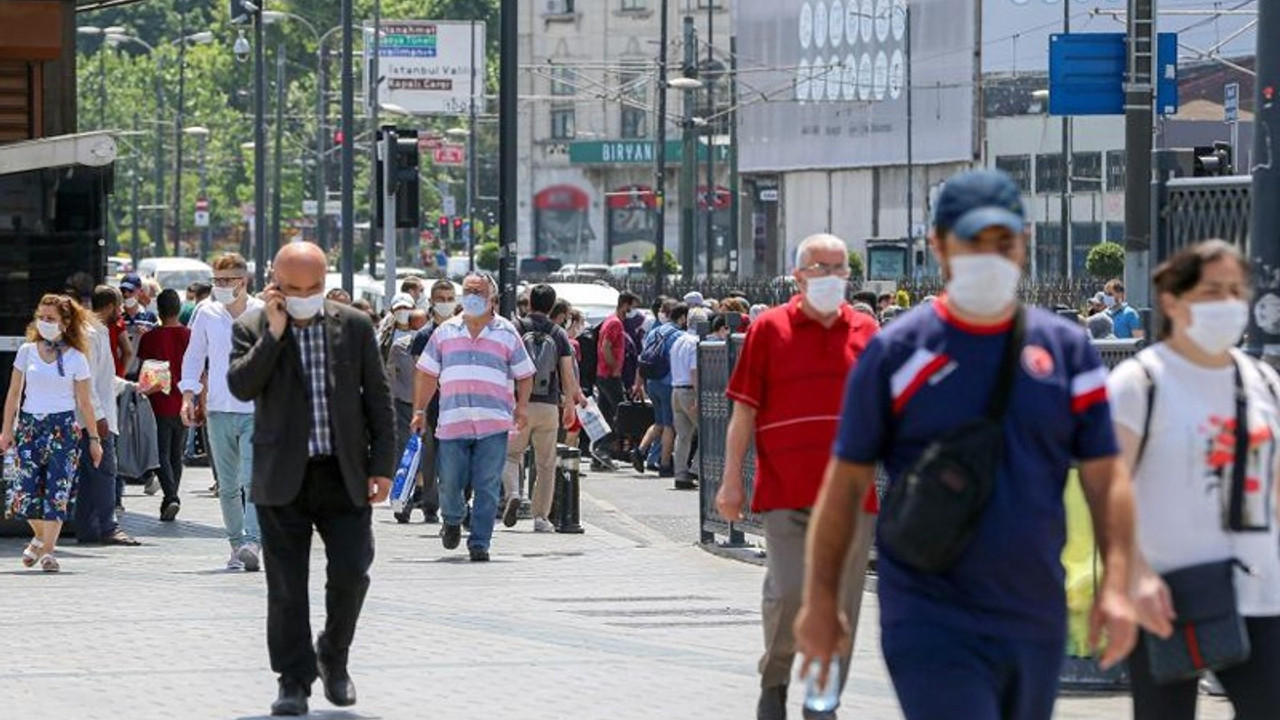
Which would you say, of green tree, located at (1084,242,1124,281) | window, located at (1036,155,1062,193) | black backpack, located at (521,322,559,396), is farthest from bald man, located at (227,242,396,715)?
window, located at (1036,155,1062,193)

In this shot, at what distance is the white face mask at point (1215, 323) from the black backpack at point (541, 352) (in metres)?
13.4

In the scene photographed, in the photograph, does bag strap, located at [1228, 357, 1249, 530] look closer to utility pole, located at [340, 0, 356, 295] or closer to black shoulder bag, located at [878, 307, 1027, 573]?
black shoulder bag, located at [878, 307, 1027, 573]

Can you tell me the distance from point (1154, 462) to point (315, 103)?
104769mm

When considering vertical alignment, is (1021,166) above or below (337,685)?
above

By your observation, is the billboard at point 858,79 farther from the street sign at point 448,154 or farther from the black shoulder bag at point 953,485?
the black shoulder bag at point 953,485

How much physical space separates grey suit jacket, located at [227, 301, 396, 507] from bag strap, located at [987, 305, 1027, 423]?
4722 millimetres

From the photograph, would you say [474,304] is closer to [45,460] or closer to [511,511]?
[45,460]

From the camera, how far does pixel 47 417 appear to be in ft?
57.1

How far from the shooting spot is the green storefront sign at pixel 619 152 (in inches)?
4493

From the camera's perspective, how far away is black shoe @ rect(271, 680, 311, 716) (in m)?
10.6

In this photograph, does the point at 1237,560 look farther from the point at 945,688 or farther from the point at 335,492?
the point at 335,492

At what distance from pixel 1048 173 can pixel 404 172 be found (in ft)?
166

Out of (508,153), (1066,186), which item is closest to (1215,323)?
(508,153)

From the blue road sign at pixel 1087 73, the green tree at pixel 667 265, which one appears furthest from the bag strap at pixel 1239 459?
the green tree at pixel 667 265
